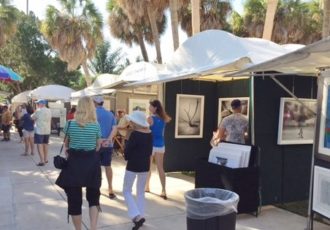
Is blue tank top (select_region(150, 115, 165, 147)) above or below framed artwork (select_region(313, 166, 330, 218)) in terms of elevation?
above

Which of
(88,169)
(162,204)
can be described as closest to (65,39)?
(162,204)

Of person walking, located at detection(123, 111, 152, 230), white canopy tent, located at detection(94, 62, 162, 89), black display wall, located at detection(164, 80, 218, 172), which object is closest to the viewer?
person walking, located at detection(123, 111, 152, 230)

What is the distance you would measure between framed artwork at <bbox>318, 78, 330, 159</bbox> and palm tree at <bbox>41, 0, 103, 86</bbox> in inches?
760

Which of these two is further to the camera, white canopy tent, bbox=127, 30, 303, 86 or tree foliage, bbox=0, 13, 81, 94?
tree foliage, bbox=0, 13, 81, 94

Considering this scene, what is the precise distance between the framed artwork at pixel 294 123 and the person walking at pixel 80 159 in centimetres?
329

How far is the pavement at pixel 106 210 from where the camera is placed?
522cm

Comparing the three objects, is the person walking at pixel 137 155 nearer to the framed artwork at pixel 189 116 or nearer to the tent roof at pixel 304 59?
the tent roof at pixel 304 59

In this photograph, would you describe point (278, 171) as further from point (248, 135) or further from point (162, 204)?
point (162, 204)

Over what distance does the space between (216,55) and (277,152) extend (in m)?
2.16

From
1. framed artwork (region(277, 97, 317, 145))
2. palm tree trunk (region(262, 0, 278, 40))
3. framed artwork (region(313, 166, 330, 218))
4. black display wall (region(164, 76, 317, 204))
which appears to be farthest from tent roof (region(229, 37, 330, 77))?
palm tree trunk (region(262, 0, 278, 40))

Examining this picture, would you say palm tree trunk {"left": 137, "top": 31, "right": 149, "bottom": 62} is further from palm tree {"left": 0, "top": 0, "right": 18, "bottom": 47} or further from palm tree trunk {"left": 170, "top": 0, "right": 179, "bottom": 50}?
palm tree trunk {"left": 170, "top": 0, "right": 179, "bottom": 50}

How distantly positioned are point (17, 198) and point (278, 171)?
4478 millimetres

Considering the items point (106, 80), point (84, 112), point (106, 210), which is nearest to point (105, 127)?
point (106, 210)

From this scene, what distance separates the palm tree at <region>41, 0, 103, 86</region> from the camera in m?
22.0
